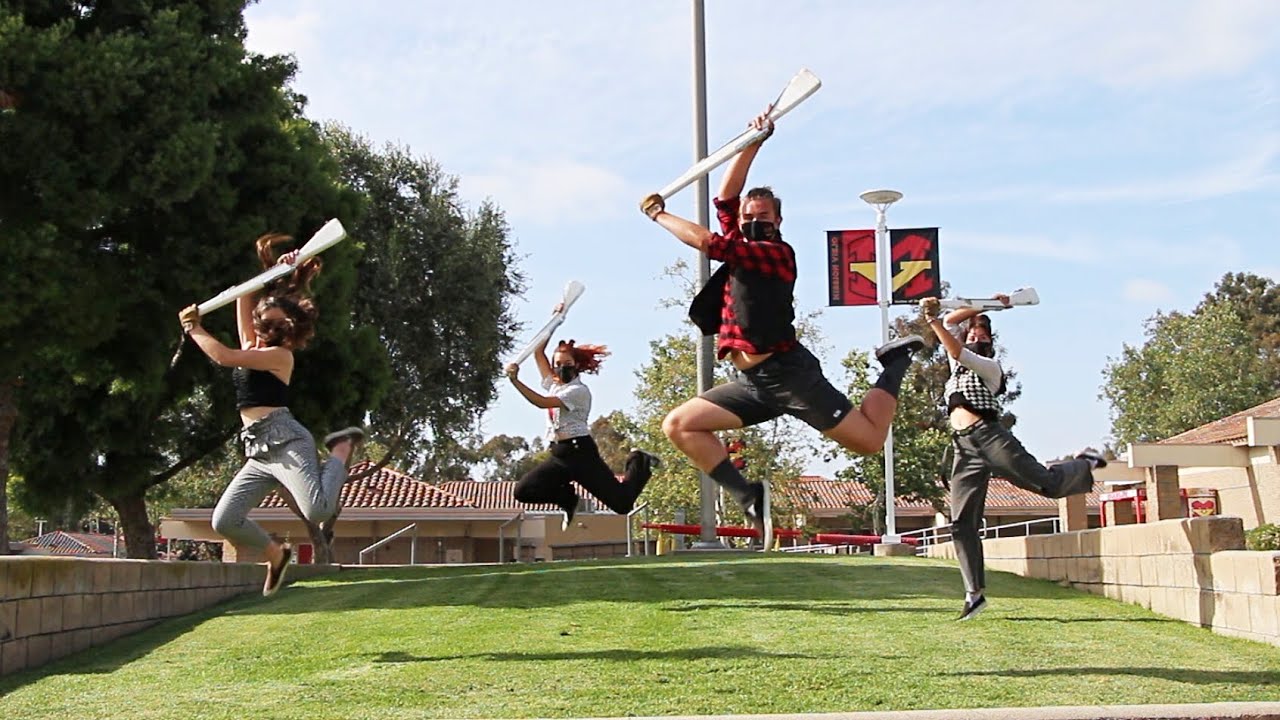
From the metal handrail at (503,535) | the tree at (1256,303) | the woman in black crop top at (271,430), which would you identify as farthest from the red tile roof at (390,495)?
the tree at (1256,303)

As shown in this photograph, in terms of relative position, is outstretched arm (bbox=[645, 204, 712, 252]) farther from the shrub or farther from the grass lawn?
the shrub

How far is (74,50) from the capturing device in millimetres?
15695

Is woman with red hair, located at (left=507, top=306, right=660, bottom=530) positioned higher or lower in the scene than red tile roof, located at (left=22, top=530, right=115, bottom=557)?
higher

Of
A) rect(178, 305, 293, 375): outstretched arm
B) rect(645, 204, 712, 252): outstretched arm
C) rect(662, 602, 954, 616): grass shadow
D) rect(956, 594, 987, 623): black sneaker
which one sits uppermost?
rect(645, 204, 712, 252): outstretched arm

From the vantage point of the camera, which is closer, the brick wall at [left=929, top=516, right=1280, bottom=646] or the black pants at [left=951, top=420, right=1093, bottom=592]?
the brick wall at [left=929, top=516, right=1280, bottom=646]

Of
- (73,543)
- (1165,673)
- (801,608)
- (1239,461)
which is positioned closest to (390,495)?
(1239,461)

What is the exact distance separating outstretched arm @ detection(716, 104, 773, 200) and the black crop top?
2.99 meters

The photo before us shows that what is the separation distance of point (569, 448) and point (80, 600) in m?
4.14

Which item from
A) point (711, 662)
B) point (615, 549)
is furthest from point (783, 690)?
point (615, 549)

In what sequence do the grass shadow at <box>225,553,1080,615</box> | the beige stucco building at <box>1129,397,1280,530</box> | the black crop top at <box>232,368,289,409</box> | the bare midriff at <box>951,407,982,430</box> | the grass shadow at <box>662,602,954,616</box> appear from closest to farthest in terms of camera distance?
the black crop top at <box>232,368,289,409</box>
the bare midriff at <box>951,407,982,430</box>
the grass shadow at <box>662,602,954,616</box>
the grass shadow at <box>225,553,1080,615</box>
the beige stucco building at <box>1129,397,1280,530</box>

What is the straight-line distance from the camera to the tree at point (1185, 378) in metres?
57.3

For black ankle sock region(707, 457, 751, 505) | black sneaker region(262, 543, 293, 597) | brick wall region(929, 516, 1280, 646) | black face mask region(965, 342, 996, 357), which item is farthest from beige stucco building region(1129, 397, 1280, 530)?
black sneaker region(262, 543, 293, 597)

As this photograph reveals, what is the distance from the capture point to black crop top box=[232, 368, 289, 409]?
809 cm

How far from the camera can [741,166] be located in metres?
7.33
